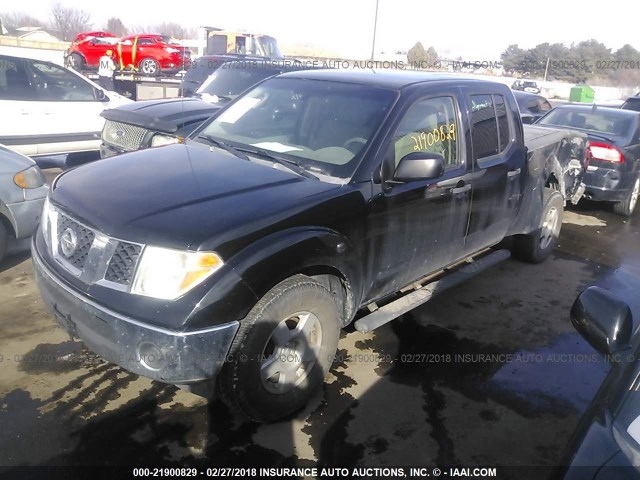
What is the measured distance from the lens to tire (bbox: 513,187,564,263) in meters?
A: 5.80

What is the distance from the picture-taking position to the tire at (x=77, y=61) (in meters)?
20.8

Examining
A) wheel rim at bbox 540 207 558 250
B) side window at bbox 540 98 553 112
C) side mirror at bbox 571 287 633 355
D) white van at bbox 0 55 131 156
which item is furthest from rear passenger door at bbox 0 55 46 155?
side window at bbox 540 98 553 112

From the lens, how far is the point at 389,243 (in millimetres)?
3541

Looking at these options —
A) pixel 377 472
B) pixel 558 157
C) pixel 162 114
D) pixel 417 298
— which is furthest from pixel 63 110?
pixel 377 472

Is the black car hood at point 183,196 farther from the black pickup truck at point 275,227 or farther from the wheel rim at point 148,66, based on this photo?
the wheel rim at point 148,66

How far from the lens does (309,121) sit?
152 inches

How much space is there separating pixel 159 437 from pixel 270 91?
8.91 ft

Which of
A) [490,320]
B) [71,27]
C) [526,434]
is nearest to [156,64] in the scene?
[490,320]

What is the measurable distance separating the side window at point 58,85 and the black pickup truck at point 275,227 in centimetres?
471

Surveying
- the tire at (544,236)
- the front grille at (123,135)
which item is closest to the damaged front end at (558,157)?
the tire at (544,236)

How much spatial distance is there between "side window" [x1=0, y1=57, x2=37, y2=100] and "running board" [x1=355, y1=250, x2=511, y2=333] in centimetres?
636

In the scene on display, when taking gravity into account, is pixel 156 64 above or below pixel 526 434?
above

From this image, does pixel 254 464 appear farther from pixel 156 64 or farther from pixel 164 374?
pixel 156 64

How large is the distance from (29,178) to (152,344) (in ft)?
10.2
